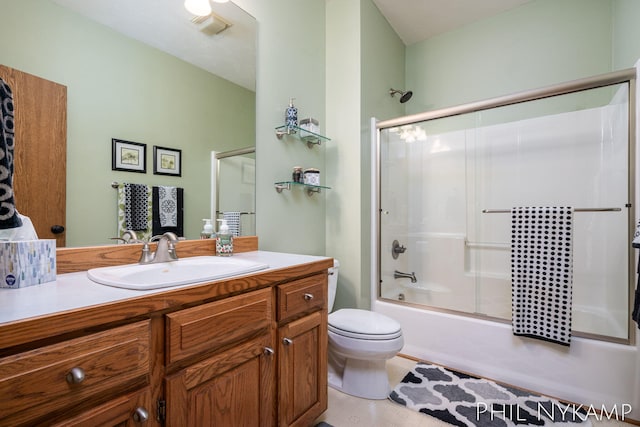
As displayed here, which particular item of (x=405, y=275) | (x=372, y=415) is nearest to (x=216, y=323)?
(x=372, y=415)

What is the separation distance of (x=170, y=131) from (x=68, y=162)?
1.34 ft

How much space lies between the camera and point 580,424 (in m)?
1.43

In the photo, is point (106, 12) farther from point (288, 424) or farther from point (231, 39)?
point (288, 424)

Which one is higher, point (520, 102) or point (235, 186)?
point (520, 102)

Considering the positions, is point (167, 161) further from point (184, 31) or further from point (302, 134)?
point (302, 134)

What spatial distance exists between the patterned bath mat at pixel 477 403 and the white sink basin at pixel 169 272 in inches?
47.7

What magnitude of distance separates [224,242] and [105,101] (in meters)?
0.74

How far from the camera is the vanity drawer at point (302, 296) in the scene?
44.3 inches

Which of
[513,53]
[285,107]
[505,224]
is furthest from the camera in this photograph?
[513,53]

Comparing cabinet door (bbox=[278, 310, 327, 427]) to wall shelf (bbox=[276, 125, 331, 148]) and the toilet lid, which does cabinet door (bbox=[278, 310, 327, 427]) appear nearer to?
the toilet lid

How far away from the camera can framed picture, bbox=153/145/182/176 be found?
129 cm

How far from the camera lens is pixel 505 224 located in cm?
237

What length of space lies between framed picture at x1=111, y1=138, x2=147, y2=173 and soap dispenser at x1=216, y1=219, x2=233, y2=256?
42 centimetres

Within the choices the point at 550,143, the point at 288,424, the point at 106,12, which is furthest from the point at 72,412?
the point at 550,143
